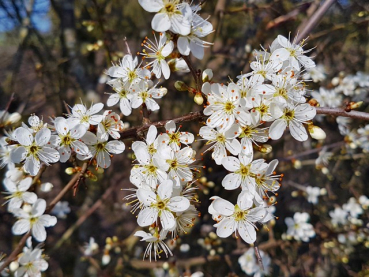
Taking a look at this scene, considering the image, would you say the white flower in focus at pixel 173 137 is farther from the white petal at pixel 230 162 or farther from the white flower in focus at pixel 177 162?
the white petal at pixel 230 162

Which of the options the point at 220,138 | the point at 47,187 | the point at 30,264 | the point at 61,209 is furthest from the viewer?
the point at 61,209

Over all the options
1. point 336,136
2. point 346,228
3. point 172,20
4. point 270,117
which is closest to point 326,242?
point 346,228

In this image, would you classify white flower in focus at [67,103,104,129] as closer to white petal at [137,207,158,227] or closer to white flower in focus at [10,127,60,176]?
white flower in focus at [10,127,60,176]

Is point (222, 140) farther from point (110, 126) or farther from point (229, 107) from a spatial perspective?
point (110, 126)

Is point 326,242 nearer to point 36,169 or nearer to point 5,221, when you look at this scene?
point 36,169

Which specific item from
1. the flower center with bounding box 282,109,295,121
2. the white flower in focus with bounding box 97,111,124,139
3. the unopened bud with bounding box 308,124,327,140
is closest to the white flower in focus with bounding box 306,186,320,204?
the unopened bud with bounding box 308,124,327,140

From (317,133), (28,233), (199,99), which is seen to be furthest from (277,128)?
(28,233)

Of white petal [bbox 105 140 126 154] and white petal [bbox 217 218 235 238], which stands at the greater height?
white petal [bbox 105 140 126 154]

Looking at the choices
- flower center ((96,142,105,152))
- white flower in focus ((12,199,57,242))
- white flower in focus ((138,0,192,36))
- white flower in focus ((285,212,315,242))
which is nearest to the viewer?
white flower in focus ((138,0,192,36))
